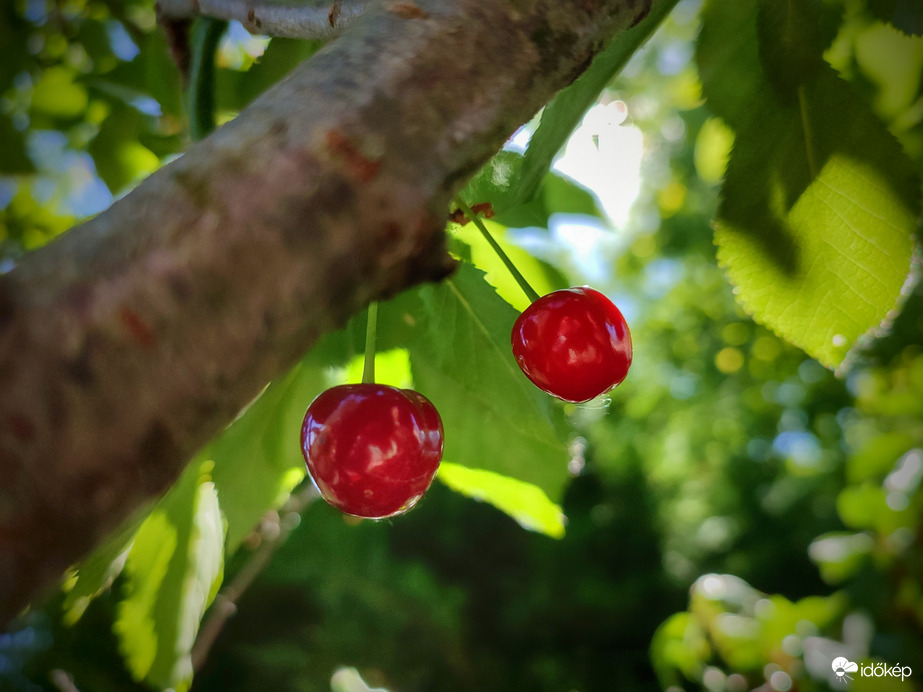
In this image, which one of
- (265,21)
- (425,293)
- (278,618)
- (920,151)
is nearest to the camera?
(265,21)

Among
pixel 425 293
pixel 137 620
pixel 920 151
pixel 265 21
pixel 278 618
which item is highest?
pixel 265 21

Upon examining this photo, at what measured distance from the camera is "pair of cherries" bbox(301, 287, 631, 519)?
2.05 ft

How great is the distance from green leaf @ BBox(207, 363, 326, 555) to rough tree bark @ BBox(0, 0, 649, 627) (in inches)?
24.7

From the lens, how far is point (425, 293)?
84cm

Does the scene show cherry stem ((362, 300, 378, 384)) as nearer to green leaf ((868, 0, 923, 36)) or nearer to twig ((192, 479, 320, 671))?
twig ((192, 479, 320, 671))

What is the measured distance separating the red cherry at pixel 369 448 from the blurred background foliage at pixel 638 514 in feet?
1.40

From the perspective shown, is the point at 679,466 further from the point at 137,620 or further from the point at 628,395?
the point at 137,620

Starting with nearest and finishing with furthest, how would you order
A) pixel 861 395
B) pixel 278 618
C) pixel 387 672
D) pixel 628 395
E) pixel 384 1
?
pixel 384 1
pixel 861 395
pixel 387 672
pixel 278 618
pixel 628 395

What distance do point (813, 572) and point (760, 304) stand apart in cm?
586

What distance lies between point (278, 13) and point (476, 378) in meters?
0.50

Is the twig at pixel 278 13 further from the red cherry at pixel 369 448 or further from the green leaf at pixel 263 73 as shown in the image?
the red cherry at pixel 369 448

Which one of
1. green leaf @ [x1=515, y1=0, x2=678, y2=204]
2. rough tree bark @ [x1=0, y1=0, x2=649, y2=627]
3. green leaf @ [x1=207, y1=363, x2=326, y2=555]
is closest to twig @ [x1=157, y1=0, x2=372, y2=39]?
rough tree bark @ [x1=0, y1=0, x2=649, y2=627]

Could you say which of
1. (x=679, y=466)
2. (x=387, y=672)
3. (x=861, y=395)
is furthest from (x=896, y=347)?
(x=387, y=672)

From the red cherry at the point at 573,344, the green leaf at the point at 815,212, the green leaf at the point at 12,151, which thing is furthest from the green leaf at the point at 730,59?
the green leaf at the point at 12,151
